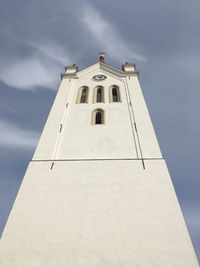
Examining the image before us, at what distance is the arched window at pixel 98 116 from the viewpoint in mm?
13163

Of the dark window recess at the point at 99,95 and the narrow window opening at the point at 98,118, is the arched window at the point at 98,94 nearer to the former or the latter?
the dark window recess at the point at 99,95

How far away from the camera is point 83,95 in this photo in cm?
1659

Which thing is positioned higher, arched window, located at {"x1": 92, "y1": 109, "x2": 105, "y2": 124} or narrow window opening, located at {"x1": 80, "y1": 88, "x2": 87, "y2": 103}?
narrow window opening, located at {"x1": 80, "y1": 88, "x2": 87, "y2": 103}

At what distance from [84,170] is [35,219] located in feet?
8.37

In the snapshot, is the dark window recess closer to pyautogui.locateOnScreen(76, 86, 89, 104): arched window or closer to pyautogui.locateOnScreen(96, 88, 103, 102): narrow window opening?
pyautogui.locateOnScreen(96, 88, 103, 102): narrow window opening

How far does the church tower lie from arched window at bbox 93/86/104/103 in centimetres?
251

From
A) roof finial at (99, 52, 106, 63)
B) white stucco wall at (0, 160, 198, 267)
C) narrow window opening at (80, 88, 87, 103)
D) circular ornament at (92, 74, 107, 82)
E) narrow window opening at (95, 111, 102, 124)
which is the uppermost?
roof finial at (99, 52, 106, 63)

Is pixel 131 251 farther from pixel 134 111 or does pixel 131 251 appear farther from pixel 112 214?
pixel 134 111

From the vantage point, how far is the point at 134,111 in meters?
13.3

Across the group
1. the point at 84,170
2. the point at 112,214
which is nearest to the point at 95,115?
the point at 84,170

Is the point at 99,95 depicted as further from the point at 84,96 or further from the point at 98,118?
the point at 98,118

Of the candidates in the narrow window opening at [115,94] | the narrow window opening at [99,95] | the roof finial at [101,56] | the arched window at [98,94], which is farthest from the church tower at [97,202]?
the roof finial at [101,56]

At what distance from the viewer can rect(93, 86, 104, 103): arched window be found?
51.3 feet

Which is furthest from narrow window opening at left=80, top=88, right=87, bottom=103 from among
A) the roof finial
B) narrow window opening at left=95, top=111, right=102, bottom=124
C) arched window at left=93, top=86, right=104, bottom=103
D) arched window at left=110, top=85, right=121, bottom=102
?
the roof finial
